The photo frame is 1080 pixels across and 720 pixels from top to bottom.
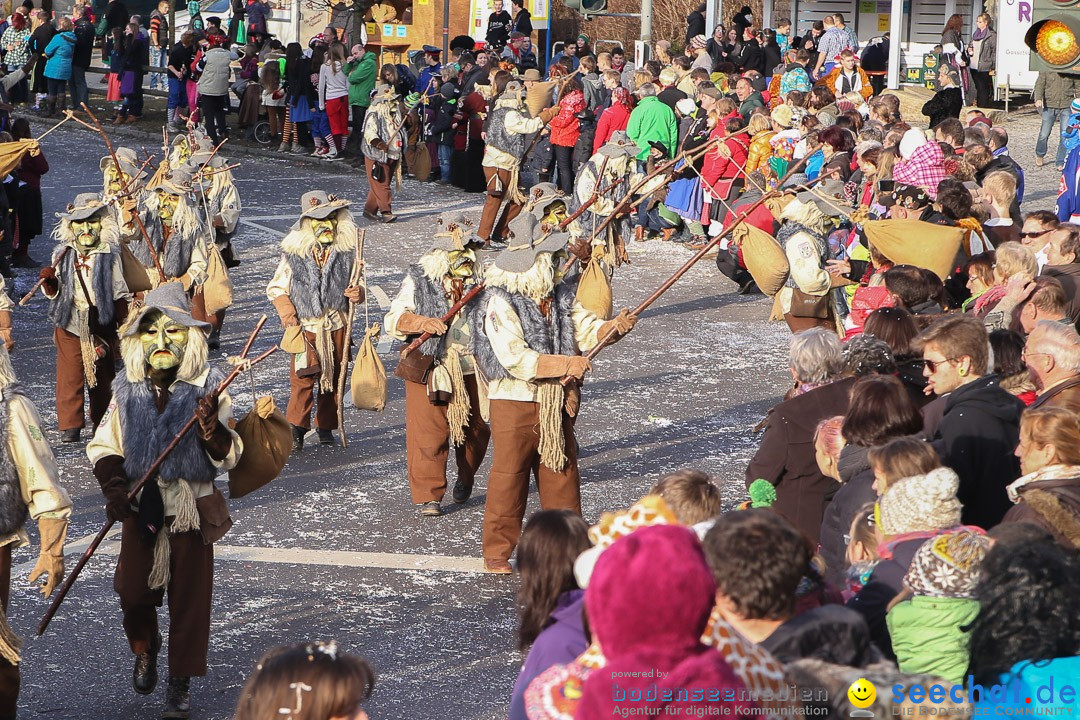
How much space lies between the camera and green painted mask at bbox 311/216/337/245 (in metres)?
8.82

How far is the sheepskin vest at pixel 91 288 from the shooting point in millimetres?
8945

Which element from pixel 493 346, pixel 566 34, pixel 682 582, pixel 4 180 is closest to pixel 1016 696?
pixel 682 582

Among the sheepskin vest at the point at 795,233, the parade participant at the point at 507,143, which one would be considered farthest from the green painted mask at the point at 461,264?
the parade participant at the point at 507,143

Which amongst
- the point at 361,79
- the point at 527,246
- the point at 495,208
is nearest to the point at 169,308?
the point at 527,246

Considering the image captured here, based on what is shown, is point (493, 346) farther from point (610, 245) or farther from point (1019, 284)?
point (610, 245)

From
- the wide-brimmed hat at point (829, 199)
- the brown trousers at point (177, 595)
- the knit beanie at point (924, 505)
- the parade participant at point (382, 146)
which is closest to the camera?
the knit beanie at point (924, 505)

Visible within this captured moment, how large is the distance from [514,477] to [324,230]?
2.64 metres

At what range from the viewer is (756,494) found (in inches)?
203

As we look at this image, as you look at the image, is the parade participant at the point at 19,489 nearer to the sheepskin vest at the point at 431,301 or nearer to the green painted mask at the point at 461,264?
the sheepskin vest at the point at 431,301

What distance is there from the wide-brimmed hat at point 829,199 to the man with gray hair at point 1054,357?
3387 mm

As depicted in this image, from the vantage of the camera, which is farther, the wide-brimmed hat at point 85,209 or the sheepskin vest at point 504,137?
the sheepskin vest at point 504,137

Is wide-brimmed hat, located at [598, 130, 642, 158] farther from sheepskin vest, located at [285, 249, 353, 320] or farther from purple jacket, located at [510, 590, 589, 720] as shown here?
purple jacket, located at [510, 590, 589, 720]

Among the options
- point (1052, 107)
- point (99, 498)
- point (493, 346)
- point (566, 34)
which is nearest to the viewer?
point (493, 346)

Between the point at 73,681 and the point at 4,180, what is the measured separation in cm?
917
